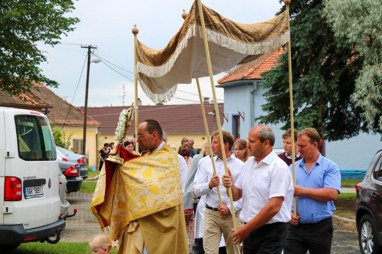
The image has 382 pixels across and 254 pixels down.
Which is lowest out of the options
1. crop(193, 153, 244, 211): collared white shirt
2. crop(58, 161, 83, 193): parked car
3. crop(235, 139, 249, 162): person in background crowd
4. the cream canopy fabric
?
crop(58, 161, 83, 193): parked car

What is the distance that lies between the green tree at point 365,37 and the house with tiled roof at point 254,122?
1434 centimetres

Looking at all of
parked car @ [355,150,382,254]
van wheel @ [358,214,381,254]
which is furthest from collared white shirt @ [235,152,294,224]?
van wheel @ [358,214,381,254]

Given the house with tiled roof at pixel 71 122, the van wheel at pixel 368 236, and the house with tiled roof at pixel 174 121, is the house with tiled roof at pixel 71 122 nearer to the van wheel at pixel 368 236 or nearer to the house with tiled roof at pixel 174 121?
the house with tiled roof at pixel 174 121

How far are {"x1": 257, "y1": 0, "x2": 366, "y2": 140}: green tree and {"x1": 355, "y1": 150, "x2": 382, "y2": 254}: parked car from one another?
863 cm

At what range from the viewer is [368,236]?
10.7 meters

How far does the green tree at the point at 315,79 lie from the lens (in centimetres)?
1991

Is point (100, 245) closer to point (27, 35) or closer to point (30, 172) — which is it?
point (30, 172)

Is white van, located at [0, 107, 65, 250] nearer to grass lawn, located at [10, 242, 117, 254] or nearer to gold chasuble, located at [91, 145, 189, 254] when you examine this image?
grass lawn, located at [10, 242, 117, 254]

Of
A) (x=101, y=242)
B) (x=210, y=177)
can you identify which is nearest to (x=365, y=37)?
(x=210, y=177)

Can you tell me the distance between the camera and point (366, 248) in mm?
10758

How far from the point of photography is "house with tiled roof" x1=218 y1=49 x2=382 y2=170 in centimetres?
3562

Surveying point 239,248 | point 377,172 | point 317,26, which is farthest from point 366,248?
point 317,26

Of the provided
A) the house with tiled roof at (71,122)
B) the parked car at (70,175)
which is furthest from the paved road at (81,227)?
the house with tiled roof at (71,122)

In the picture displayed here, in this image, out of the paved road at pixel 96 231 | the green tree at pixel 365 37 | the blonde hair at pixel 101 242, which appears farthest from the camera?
the green tree at pixel 365 37
